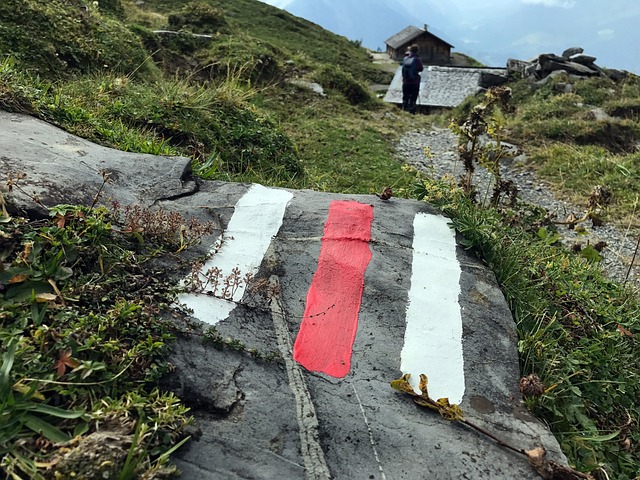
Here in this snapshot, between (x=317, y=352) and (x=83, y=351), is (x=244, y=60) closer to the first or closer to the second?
(x=317, y=352)

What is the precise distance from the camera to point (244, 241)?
9.72 ft

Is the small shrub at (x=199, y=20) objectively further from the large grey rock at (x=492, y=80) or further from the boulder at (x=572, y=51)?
the boulder at (x=572, y=51)

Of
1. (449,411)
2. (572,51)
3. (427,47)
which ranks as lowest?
(449,411)

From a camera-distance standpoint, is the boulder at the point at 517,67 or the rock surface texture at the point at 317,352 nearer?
the rock surface texture at the point at 317,352

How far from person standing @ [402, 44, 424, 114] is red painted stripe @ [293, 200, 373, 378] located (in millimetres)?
11960

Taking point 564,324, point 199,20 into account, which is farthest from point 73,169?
point 199,20

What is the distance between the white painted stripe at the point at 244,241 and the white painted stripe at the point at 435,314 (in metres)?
0.90

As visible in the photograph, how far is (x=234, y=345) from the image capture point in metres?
2.28

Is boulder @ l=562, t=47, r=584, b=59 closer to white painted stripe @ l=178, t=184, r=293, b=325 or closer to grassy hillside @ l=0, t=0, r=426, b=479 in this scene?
grassy hillside @ l=0, t=0, r=426, b=479

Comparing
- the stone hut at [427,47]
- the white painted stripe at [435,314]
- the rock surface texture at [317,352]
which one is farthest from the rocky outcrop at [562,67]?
the stone hut at [427,47]

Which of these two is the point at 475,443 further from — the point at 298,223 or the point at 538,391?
the point at 298,223

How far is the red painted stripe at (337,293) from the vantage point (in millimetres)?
2402

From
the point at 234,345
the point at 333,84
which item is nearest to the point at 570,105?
the point at 333,84

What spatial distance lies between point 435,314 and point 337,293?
558 mm
